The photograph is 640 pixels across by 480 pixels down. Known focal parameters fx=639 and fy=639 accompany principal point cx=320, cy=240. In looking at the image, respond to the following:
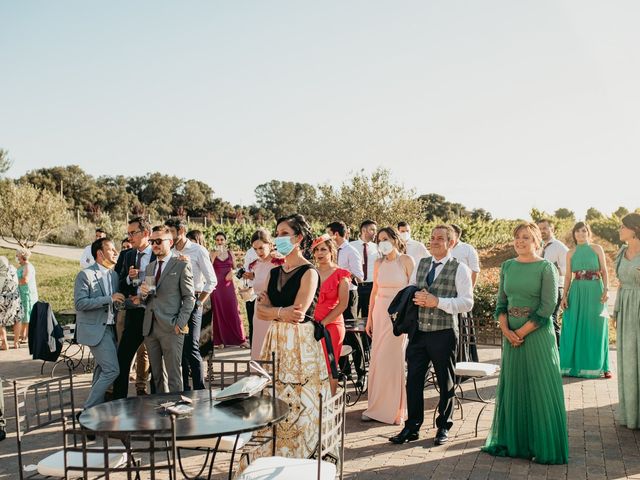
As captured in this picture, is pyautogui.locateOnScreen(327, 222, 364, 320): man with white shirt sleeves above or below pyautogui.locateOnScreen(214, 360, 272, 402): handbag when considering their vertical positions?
above

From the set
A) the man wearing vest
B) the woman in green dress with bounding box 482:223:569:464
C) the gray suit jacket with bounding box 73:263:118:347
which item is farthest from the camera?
the gray suit jacket with bounding box 73:263:118:347

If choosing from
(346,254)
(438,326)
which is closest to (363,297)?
(346,254)

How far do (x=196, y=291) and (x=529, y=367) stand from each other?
4380 millimetres

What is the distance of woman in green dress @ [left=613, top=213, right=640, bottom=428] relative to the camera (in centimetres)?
662

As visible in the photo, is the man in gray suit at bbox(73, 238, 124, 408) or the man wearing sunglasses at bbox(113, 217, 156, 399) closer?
the man in gray suit at bbox(73, 238, 124, 408)

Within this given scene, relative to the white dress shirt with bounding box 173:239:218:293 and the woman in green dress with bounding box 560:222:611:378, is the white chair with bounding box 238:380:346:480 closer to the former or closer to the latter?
the white dress shirt with bounding box 173:239:218:293

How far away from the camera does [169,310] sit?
21.5 feet

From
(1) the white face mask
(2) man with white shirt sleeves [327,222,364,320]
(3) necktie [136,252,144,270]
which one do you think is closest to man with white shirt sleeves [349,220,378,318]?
(2) man with white shirt sleeves [327,222,364,320]

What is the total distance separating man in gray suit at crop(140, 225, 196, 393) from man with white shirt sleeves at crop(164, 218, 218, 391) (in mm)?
866

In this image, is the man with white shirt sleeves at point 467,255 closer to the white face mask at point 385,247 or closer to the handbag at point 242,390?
the white face mask at point 385,247

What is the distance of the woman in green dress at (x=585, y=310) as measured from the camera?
8852 mm

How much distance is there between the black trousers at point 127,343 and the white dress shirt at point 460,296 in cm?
331

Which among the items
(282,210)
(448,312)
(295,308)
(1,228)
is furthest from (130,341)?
(282,210)

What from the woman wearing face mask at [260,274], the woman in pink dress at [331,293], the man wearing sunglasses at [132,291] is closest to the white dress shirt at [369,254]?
the woman wearing face mask at [260,274]
